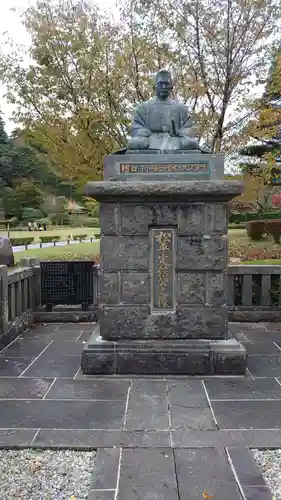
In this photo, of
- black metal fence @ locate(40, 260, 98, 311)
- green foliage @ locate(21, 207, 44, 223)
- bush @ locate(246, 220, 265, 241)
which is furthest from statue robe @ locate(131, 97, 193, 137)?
green foliage @ locate(21, 207, 44, 223)

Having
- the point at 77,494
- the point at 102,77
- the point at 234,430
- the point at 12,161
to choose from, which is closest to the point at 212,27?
the point at 102,77

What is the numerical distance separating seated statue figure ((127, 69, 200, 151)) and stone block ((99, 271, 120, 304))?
5.07 feet

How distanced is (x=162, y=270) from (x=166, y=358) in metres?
1.02

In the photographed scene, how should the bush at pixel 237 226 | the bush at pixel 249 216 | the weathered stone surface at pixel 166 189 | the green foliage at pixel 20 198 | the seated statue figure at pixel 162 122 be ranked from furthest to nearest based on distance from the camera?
the green foliage at pixel 20 198, the bush at pixel 237 226, the bush at pixel 249 216, the seated statue figure at pixel 162 122, the weathered stone surface at pixel 166 189

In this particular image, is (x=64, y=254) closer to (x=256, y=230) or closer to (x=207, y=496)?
(x=256, y=230)

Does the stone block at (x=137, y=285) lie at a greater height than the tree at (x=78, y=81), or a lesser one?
lesser

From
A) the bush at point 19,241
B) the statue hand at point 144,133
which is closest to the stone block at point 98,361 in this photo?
the statue hand at point 144,133

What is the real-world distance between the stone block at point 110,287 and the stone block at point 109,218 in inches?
19.9

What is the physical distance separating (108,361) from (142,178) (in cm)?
216

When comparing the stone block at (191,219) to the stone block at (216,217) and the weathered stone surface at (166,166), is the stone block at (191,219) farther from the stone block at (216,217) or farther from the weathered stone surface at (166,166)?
the weathered stone surface at (166,166)

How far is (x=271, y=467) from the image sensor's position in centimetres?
300

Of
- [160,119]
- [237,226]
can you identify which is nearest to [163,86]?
[160,119]

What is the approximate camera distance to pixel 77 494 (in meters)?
2.72

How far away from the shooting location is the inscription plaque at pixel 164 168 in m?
4.86
